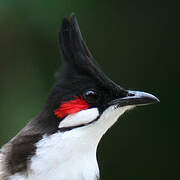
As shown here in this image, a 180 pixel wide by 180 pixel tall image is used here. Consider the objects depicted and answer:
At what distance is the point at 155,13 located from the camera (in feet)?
13.9

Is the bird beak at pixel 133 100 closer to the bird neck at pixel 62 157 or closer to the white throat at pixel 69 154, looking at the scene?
the white throat at pixel 69 154

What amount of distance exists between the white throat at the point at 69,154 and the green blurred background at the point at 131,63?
1401 millimetres

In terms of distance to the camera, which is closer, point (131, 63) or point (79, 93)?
point (79, 93)

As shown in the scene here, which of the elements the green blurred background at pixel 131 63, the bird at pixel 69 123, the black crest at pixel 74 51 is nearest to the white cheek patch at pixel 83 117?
the bird at pixel 69 123

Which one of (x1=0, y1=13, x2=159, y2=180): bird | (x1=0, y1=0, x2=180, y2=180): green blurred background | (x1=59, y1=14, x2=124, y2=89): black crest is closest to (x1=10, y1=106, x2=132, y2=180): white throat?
(x1=0, y1=13, x2=159, y2=180): bird

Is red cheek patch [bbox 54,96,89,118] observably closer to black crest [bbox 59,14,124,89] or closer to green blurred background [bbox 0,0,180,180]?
black crest [bbox 59,14,124,89]

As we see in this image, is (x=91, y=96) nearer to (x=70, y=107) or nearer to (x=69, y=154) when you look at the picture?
(x=70, y=107)

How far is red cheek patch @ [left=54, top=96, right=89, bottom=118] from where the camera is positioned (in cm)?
252

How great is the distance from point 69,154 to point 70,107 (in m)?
0.20

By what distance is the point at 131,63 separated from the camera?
423cm

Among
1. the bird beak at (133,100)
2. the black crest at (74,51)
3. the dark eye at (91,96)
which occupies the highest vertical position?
the black crest at (74,51)

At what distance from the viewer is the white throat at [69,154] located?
8.24ft

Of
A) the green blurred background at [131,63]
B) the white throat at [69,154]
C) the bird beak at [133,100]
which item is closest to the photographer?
the white throat at [69,154]

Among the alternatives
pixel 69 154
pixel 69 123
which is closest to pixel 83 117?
pixel 69 123
